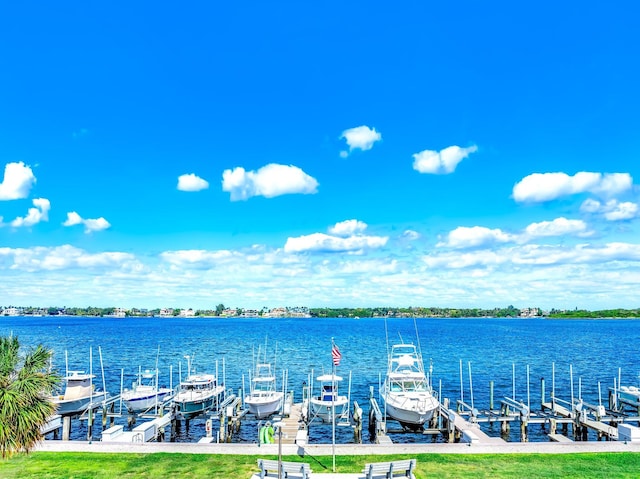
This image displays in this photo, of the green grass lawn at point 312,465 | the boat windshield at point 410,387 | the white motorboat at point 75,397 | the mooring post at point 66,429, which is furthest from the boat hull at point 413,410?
the white motorboat at point 75,397

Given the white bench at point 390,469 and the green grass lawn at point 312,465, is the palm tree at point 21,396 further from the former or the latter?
the white bench at point 390,469

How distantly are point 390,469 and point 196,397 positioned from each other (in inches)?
1038

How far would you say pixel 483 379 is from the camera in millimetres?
59906

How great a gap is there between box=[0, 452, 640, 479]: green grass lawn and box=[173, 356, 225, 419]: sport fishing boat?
62.4 ft

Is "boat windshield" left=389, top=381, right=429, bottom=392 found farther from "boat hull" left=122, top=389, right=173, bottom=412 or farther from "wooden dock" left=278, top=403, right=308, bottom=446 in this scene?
"boat hull" left=122, top=389, right=173, bottom=412

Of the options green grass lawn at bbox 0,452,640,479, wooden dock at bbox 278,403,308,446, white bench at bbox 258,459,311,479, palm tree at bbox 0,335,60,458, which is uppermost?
palm tree at bbox 0,335,60,458

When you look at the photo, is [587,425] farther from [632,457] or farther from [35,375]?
[35,375]

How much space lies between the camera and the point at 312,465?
18.5 m

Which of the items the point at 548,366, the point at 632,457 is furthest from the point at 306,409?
the point at 548,366

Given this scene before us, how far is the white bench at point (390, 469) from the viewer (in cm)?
1598

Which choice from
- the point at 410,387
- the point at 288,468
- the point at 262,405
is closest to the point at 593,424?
the point at 410,387

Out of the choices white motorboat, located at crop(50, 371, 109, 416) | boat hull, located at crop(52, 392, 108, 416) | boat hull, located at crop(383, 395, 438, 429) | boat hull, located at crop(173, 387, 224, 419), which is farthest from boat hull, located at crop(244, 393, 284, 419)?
boat hull, located at crop(52, 392, 108, 416)

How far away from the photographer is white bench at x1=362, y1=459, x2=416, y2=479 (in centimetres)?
1598

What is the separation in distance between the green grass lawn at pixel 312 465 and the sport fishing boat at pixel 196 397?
19008 millimetres
